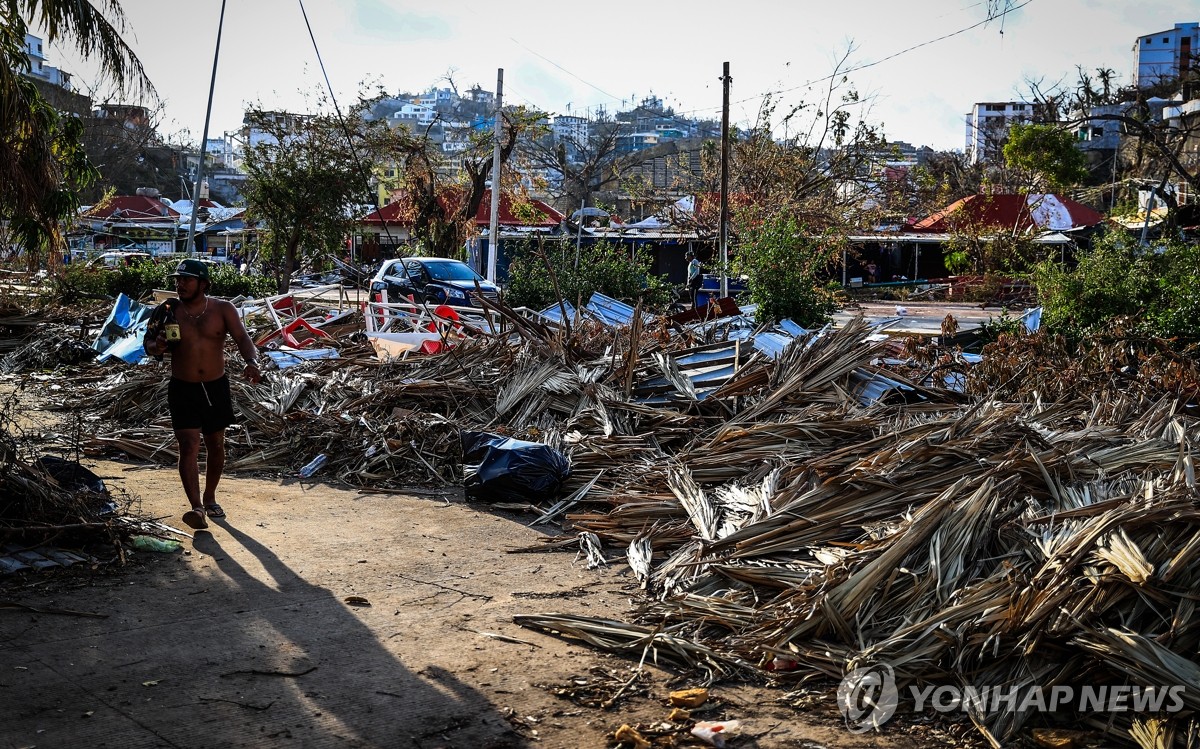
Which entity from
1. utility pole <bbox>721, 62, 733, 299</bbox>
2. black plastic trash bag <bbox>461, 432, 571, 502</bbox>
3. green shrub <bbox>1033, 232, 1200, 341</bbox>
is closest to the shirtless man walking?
black plastic trash bag <bbox>461, 432, 571, 502</bbox>

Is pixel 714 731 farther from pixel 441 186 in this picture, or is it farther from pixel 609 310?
pixel 441 186

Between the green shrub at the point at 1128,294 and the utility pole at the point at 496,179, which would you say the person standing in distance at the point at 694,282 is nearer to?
the utility pole at the point at 496,179

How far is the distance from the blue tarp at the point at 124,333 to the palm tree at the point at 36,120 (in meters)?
5.69

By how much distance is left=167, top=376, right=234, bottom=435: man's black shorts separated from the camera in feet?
19.7

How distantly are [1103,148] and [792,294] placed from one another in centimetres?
5229

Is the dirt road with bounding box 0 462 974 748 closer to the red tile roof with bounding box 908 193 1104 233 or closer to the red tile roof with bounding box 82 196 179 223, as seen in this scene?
the red tile roof with bounding box 908 193 1104 233

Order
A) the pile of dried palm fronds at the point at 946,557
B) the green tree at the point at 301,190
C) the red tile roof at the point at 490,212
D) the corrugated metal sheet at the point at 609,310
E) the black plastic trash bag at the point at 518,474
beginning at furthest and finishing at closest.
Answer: the red tile roof at the point at 490,212, the green tree at the point at 301,190, the corrugated metal sheet at the point at 609,310, the black plastic trash bag at the point at 518,474, the pile of dried palm fronds at the point at 946,557

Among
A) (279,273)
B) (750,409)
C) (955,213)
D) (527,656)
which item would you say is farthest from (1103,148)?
(527,656)

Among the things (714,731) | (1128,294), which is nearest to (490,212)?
(1128,294)

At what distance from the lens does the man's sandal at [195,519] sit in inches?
225

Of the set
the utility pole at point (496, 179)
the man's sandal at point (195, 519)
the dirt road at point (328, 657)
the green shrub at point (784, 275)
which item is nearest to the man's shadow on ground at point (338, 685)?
the dirt road at point (328, 657)

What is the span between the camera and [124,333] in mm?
14031

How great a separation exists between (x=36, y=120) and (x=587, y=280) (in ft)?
38.9

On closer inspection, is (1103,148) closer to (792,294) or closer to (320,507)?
(792,294)
